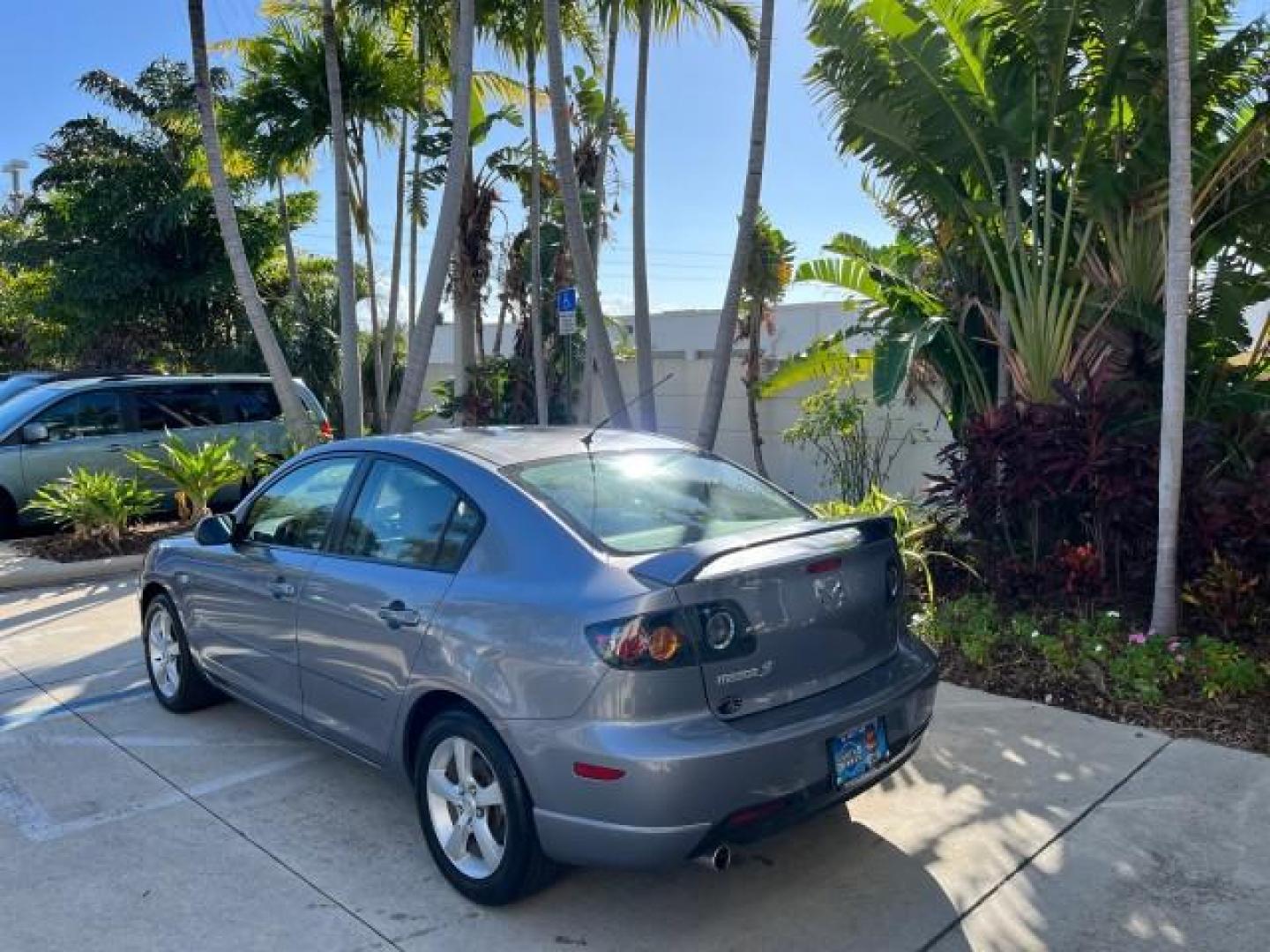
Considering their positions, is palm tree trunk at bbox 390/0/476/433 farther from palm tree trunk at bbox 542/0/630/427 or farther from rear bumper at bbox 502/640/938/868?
rear bumper at bbox 502/640/938/868

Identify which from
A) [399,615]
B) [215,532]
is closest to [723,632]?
[399,615]

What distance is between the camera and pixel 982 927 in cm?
317

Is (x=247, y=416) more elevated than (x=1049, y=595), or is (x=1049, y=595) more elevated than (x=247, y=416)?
(x=247, y=416)

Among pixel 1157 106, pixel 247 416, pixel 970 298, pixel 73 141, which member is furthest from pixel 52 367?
pixel 1157 106

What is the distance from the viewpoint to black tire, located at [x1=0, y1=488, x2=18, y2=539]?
10078mm

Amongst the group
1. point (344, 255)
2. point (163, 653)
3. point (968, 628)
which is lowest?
point (968, 628)

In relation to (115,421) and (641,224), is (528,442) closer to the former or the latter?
(641,224)

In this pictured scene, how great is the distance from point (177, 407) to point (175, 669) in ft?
21.8

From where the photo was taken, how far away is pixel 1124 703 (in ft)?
16.3

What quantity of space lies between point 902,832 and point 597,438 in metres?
2.00

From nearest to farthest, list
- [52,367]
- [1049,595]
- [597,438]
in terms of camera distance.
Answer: [597,438]
[1049,595]
[52,367]

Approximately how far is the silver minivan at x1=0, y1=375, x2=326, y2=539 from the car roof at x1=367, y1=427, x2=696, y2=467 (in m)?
7.18

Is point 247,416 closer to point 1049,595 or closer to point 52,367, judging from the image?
point 1049,595

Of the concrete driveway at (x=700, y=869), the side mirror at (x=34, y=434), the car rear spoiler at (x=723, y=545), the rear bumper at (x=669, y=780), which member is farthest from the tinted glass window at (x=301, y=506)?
the side mirror at (x=34, y=434)
